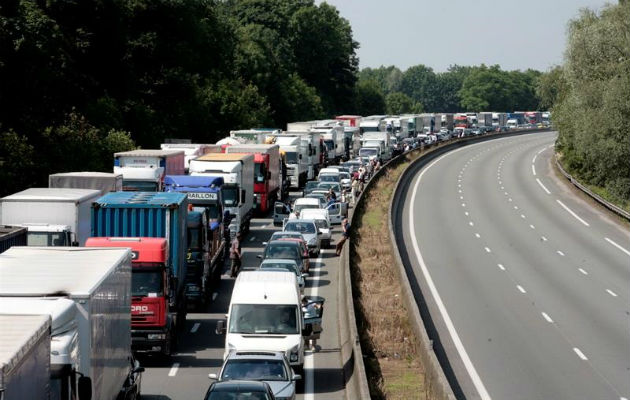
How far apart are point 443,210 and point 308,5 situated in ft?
360

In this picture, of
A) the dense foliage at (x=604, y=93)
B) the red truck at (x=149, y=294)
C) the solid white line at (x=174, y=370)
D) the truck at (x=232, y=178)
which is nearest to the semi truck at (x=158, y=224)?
the solid white line at (x=174, y=370)

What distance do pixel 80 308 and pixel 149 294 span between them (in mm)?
10108

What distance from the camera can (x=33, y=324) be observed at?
452 inches

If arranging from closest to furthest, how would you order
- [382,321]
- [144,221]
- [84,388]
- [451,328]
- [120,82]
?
[84,388]
[144,221]
[382,321]
[451,328]
[120,82]

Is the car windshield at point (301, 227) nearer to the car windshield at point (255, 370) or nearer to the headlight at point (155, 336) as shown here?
the headlight at point (155, 336)

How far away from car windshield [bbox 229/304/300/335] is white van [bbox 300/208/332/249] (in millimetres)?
23046

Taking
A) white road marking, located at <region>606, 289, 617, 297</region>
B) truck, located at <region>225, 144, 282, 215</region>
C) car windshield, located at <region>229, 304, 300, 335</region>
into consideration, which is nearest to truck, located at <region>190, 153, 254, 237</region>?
truck, located at <region>225, 144, 282, 215</region>

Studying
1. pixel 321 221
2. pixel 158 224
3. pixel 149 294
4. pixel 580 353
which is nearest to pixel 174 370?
pixel 149 294

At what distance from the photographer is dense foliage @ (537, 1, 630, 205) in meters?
64.2

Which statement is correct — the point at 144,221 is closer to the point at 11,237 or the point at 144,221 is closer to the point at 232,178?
the point at 11,237

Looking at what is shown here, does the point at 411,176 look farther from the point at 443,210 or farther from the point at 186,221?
the point at 186,221

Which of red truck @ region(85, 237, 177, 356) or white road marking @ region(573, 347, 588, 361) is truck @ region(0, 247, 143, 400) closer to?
red truck @ region(85, 237, 177, 356)

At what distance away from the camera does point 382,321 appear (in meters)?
29.4

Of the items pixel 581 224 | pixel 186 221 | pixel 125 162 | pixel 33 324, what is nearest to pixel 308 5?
pixel 581 224
